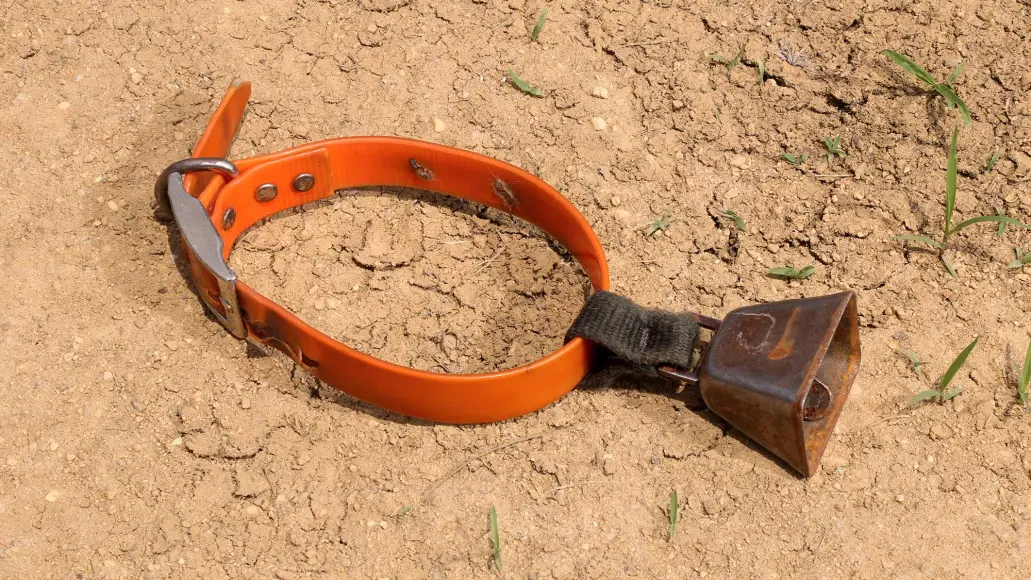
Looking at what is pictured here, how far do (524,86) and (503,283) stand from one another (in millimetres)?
821

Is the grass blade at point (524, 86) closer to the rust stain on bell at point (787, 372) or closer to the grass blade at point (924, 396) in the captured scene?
the rust stain on bell at point (787, 372)

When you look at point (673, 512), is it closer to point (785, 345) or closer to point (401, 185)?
point (785, 345)

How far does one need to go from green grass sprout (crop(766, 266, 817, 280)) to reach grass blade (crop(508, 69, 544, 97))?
1.05 meters

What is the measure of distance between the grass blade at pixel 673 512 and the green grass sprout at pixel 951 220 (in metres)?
1.21

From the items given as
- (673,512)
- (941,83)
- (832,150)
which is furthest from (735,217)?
(673,512)

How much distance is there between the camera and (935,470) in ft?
10.2

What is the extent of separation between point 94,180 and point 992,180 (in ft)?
9.92

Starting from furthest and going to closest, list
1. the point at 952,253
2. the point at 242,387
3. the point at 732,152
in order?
the point at 732,152 < the point at 952,253 < the point at 242,387

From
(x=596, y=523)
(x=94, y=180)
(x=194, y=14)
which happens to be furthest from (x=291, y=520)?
(x=194, y=14)

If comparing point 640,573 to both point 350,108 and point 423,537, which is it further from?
point 350,108

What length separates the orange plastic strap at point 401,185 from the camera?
3021 millimetres

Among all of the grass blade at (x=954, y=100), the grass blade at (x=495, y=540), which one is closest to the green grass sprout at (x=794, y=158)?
the grass blade at (x=954, y=100)

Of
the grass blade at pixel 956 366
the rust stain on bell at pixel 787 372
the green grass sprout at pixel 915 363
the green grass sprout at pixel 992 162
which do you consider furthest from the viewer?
the green grass sprout at pixel 992 162

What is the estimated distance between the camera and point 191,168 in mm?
3258
